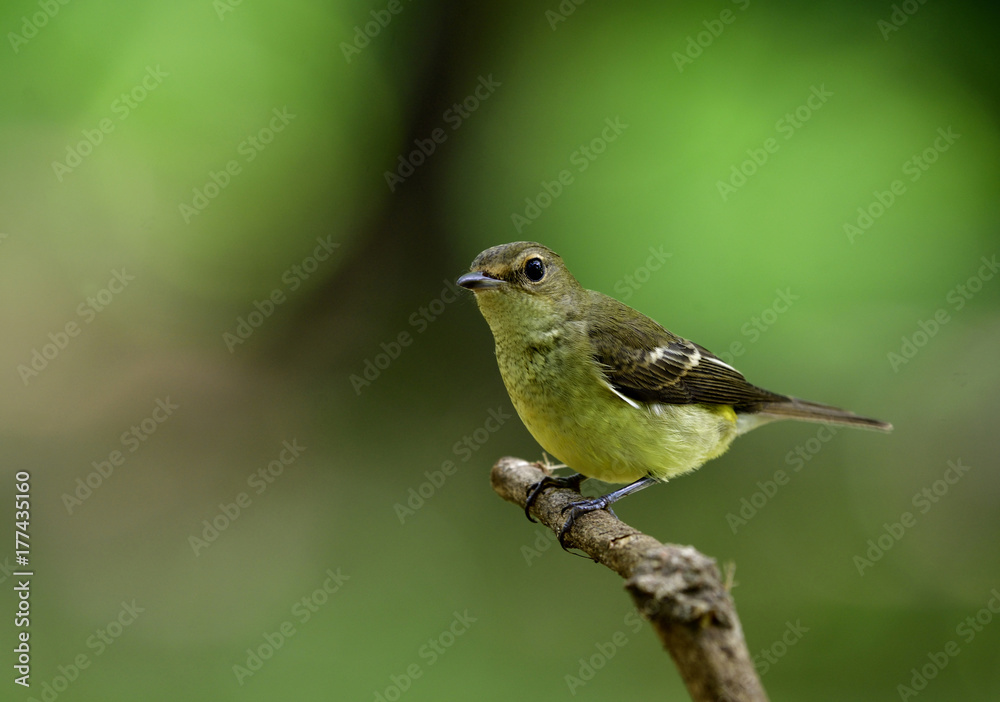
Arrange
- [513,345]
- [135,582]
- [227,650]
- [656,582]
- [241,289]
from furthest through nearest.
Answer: [241,289]
[135,582]
[227,650]
[513,345]
[656,582]

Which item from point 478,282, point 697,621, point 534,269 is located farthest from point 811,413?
point 697,621

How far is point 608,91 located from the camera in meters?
5.22

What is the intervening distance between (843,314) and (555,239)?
172 cm

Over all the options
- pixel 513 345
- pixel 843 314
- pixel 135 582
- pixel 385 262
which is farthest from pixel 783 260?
pixel 135 582

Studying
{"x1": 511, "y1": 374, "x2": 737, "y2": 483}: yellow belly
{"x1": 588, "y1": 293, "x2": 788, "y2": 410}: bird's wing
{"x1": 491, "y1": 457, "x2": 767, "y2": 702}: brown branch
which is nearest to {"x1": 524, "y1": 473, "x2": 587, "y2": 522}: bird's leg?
{"x1": 511, "y1": 374, "x2": 737, "y2": 483}: yellow belly

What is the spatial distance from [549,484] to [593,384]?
17.4 inches

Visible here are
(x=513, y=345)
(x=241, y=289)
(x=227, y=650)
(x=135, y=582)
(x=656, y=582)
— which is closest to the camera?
(x=656, y=582)

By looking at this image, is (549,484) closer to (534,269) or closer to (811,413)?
(534,269)

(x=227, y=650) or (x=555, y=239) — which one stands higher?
(x=555, y=239)

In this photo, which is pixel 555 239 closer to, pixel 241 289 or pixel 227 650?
pixel 241 289

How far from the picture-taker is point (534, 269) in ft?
9.85

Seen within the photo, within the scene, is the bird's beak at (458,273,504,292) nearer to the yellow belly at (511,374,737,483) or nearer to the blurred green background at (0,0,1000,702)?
the yellow belly at (511,374,737,483)

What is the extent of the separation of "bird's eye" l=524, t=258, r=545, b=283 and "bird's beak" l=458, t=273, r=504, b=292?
0.15 m

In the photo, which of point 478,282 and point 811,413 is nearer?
point 478,282
